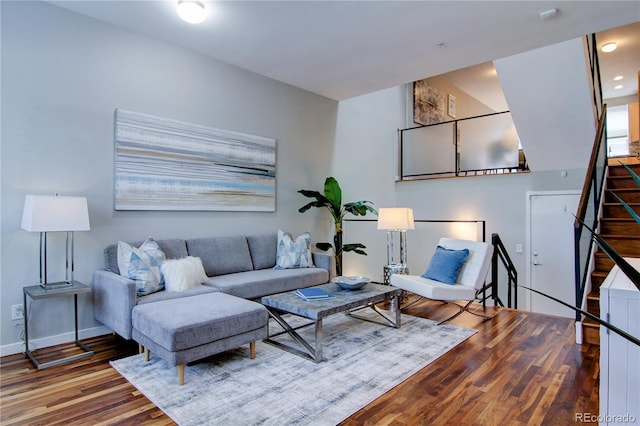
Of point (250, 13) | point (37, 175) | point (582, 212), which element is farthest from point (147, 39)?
point (582, 212)

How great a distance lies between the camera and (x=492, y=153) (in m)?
5.90

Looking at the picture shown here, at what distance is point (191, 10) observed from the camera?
3074mm

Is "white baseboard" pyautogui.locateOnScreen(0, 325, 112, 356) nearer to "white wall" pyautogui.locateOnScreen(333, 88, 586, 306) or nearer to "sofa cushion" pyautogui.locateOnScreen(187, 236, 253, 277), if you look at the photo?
"sofa cushion" pyautogui.locateOnScreen(187, 236, 253, 277)

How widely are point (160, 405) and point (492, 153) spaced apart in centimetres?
567

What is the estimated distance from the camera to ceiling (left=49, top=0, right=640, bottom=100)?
3182 millimetres

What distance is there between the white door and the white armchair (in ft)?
6.14

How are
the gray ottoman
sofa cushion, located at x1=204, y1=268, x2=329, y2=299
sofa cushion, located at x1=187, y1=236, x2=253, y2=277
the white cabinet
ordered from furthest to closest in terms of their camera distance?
sofa cushion, located at x1=187, y1=236, x2=253, y2=277
sofa cushion, located at x1=204, y1=268, x2=329, y2=299
the gray ottoman
the white cabinet

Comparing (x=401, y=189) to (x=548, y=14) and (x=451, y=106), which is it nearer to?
(x=451, y=106)

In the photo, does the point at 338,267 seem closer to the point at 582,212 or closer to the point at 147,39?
the point at 582,212

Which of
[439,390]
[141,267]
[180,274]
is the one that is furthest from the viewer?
[180,274]

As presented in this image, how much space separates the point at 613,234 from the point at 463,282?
1772 millimetres

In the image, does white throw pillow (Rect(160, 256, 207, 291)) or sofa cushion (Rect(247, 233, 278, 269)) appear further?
sofa cushion (Rect(247, 233, 278, 269))

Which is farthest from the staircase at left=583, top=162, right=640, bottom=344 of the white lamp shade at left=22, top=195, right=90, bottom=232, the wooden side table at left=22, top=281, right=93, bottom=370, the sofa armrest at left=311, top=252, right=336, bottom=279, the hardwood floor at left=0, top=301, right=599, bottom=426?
the white lamp shade at left=22, top=195, right=90, bottom=232

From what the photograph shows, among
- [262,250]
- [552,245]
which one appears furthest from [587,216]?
[262,250]
